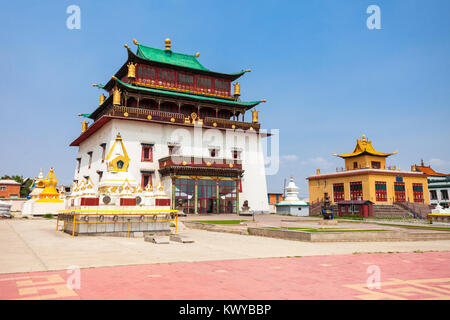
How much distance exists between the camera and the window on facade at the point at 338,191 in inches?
1984

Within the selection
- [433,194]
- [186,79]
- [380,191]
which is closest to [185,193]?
[186,79]

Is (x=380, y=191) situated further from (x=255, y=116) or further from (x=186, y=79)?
(x=186, y=79)

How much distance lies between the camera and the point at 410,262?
9516 mm

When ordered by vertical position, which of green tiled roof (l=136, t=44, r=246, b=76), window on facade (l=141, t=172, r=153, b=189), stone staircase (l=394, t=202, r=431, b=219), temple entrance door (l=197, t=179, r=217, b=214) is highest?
green tiled roof (l=136, t=44, r=246, b=76)

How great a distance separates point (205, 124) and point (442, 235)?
27600 mm

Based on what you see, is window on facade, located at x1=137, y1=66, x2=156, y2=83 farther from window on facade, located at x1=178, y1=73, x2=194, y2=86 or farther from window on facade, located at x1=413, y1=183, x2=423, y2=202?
window on facade, located at x1=413, y1=183, x2=423, y2=202

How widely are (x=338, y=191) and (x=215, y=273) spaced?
4712 cm

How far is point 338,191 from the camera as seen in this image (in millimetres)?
51125

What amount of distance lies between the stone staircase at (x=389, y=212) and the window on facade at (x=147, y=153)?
1123 inches

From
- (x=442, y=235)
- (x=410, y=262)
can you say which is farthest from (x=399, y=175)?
(x=410, y=262)

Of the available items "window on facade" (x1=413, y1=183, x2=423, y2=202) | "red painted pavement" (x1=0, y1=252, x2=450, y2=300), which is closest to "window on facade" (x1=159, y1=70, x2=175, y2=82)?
"red painted pavement" (x1=0, y1=252, x2=450, y2=300)

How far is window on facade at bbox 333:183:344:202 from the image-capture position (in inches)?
1984

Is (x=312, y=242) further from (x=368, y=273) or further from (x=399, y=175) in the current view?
(x=399, y=175)
